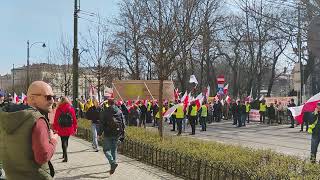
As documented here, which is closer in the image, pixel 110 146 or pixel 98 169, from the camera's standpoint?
pixel 110 146

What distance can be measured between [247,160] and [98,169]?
358cm

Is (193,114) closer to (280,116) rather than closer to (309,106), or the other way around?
(280,116)

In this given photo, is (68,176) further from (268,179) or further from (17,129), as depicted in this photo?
(17,129)

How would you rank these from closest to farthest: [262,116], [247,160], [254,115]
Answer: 1. [247,160]
2. [262,116]
3. [254,115]

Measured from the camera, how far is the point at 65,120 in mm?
13031

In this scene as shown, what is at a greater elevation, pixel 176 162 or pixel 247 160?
pixel 247 160

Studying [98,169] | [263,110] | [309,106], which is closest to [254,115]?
[263,110]

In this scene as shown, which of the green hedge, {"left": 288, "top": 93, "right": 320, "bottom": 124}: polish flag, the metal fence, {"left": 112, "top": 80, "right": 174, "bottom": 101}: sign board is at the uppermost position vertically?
{"left": 112, "top": 80, "right": 174, "bottom": 101}: sign board

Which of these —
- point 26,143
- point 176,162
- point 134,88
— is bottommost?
point 176,162

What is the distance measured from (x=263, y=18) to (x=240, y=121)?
2429 cm

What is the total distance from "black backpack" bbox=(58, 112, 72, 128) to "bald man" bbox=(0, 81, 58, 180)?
338 inches

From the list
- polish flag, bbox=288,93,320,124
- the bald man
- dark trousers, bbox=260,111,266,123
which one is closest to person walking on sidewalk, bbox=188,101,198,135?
dark trousers, bbox=260,111,266,123

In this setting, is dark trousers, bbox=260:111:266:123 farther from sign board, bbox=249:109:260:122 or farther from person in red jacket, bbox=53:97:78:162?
person in red jacket, bbox=53:97:78:162

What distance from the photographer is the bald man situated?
4293 mm
